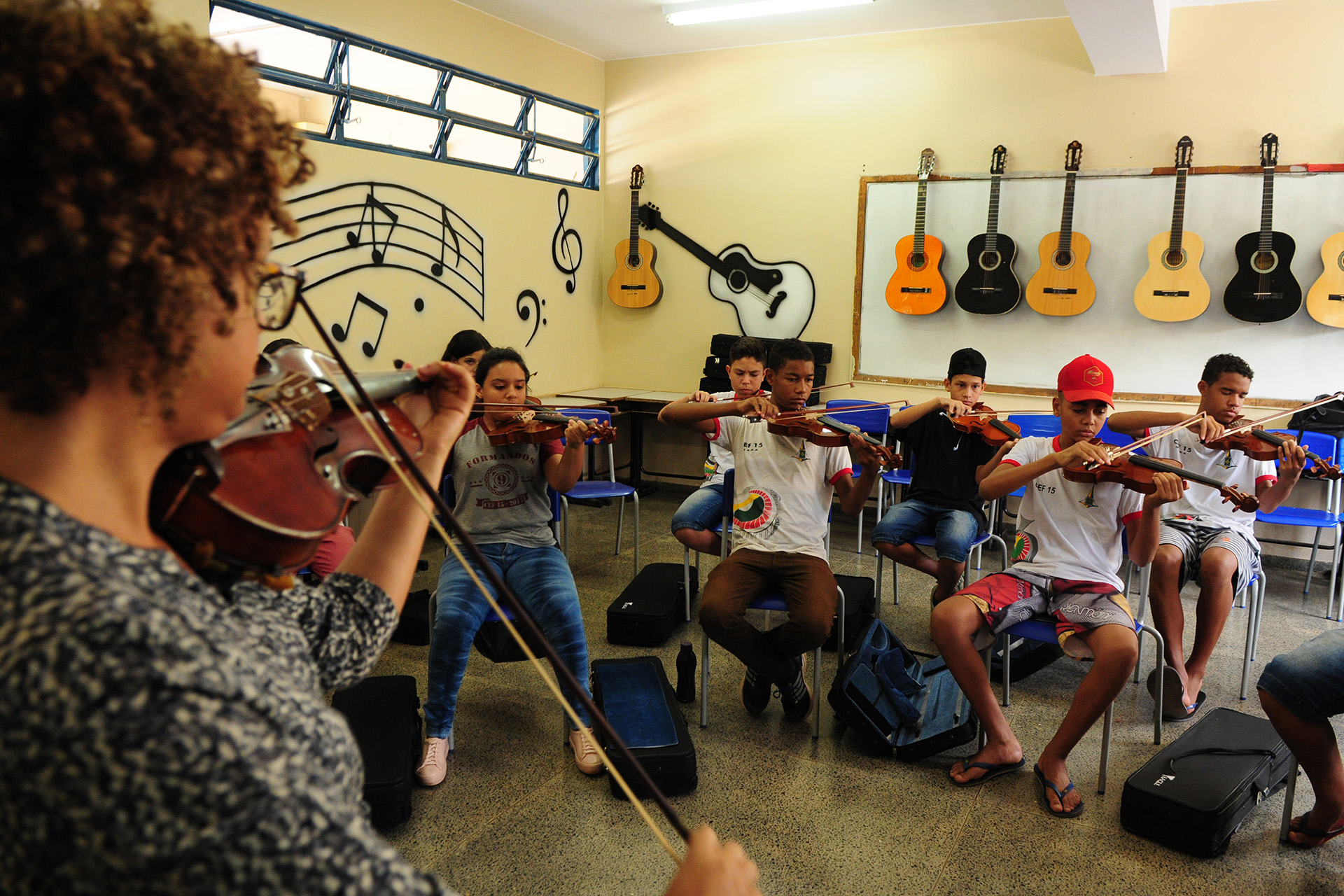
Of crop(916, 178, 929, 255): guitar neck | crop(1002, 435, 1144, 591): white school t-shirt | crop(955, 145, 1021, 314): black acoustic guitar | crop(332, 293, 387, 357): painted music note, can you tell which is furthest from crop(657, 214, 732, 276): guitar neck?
crop(1002, 435, 1144, 591): white school t-shirt

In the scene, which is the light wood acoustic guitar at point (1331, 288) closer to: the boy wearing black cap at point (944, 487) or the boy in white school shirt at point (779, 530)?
the boy wearing black cap at point (944, 487)

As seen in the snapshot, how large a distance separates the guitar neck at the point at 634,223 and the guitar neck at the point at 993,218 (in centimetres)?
244

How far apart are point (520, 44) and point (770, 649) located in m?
4.41

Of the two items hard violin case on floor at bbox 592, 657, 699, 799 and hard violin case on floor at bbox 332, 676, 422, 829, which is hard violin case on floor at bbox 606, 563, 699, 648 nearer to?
hard violin case on floor at bbox 592, 657, 699, 799

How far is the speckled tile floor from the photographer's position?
7.20ft

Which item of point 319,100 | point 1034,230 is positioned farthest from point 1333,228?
point 319,100

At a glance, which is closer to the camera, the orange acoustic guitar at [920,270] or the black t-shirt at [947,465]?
the black t-shirt at [947,465]

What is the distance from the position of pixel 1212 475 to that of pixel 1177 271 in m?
1.97

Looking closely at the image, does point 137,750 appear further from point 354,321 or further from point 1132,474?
point 354,321

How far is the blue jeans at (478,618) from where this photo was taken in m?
2.61

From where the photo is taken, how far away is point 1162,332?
200 inches

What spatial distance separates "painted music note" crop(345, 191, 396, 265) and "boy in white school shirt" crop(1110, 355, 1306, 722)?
384 cm

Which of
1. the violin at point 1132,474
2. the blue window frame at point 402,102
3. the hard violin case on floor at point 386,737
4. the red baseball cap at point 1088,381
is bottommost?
the hard violin case on floor at point 386,737

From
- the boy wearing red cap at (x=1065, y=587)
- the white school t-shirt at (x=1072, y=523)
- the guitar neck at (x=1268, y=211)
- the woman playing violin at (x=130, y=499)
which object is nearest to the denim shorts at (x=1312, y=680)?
the boy wearing red cap at (x=1065, y=587)
